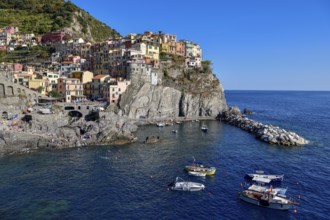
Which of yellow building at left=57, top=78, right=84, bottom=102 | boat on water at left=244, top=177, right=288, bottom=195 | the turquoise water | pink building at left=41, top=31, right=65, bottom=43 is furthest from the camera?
pink building at left=41, top=31, right=65, bottom=43

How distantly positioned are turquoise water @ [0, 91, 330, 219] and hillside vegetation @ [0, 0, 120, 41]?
111614mm

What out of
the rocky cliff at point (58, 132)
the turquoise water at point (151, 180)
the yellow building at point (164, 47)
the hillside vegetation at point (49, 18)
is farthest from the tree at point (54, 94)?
the hillside vegetation at point (49, 18)

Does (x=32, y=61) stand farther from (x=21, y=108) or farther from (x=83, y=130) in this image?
(x=83, y=130)

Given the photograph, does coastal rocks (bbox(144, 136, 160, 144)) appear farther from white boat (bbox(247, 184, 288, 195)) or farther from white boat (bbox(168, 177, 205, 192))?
white boat (bbox(247, 184, 288, 195))

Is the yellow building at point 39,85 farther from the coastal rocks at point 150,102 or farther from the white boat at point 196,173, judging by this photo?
the white boat at point 196,173

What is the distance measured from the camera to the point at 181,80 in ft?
371

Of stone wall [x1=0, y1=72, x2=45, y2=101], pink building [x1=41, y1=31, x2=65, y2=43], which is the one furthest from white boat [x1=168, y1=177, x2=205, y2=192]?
pink building [x1=41, y1=31, x2=65, y2=43]

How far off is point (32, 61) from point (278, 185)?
120 metres

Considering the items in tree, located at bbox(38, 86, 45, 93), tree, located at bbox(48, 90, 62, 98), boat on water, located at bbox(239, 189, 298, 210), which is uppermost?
tree, located at bbox(38, 86, 45, 93)

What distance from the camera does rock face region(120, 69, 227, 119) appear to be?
326 feet

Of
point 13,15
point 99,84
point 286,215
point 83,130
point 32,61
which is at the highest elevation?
point 13,15

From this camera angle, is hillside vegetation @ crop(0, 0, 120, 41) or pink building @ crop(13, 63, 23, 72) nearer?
pink building @ crop(13, 63, 23, 72)

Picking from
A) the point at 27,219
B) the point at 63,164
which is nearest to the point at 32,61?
the point at 63,164

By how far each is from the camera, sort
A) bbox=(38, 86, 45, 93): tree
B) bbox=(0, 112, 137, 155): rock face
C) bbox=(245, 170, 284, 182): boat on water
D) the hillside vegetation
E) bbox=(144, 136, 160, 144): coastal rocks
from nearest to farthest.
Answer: bbox=(245, 170, 284, 182): boat on water, bbox=(0, 112, 137, 155): rock face, bbox=(144, 136, 160, 144): coastal rocks, bbox=(38, 86, 45, 93): tree, the hillside vegetation
